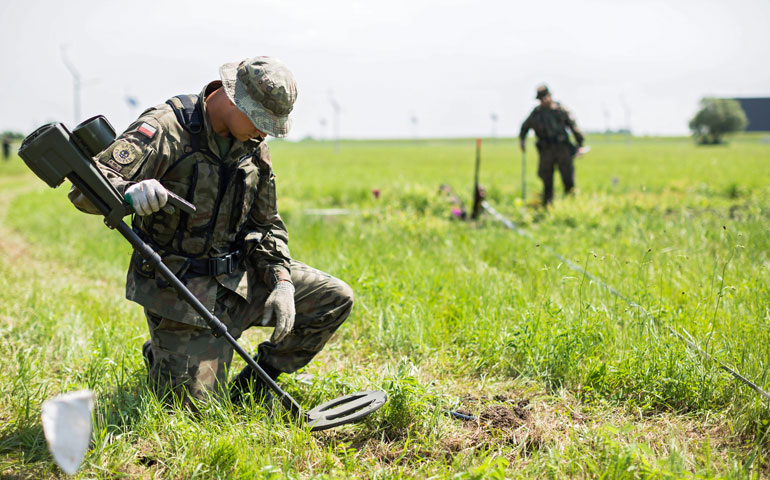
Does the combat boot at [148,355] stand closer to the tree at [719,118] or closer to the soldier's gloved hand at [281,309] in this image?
the soldier's gloved hand at [281,309]

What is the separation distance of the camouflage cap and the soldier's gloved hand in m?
0.81

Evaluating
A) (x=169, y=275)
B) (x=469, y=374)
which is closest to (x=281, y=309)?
(x=169, y=275)

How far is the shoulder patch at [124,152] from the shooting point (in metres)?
2.59

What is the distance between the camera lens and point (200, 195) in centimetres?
292

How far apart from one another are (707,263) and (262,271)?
368cm

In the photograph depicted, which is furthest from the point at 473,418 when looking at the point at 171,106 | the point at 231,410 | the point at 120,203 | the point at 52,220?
the point at 52,220

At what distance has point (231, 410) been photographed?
9.06ft

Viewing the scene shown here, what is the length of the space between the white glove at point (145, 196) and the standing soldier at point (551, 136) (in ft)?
28.3

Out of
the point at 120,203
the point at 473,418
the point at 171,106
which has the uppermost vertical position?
the point at 171,106

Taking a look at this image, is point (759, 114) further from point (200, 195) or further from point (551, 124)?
point (200, 195)

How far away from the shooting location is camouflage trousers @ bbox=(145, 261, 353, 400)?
298 centimetres

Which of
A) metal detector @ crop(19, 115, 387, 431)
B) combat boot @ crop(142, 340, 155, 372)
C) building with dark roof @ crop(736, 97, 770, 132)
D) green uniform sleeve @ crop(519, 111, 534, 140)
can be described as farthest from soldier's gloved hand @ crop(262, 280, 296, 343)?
building with dark roof @ crop(736, 97, 770, 132)

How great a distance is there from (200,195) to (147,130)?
41 cm

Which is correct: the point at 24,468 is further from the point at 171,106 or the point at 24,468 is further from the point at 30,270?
the point at 30,270
